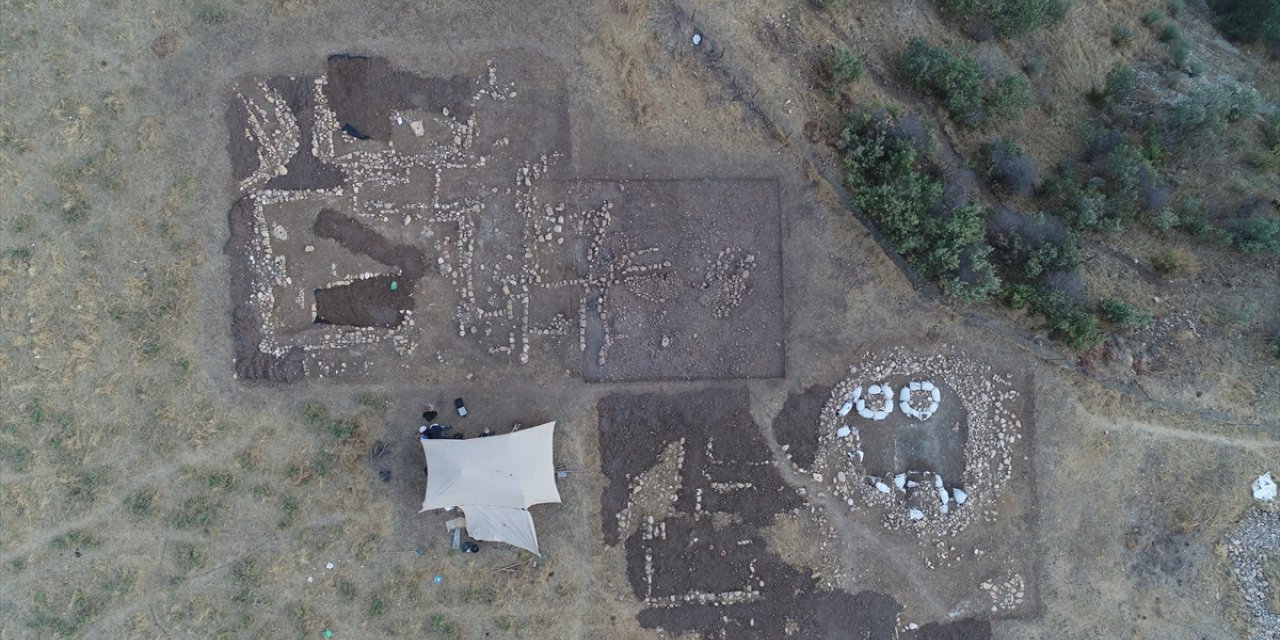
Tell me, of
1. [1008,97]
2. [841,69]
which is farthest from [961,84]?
[841,69]

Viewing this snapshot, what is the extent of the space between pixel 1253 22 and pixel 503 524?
18749 mm

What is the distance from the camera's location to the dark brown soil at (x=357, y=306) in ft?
38.0

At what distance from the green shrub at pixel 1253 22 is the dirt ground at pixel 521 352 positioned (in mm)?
7188

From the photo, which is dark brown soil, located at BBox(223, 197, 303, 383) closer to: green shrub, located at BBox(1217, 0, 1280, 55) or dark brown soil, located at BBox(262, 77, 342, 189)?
dark brown soil, located at BBox(262, 77, 342, 189)

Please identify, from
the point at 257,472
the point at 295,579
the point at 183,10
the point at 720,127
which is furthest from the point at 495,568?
the point at 183,10

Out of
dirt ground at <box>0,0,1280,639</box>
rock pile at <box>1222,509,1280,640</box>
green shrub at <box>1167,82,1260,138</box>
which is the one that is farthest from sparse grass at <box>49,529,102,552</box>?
green shrub at <box>1167,82,1260,138</box>

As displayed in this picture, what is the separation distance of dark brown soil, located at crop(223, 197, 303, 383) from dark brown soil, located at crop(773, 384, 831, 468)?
862 centimetres

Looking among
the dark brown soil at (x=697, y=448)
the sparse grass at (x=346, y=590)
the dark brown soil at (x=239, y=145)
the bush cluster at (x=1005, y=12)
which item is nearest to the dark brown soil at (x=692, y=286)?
the dark brown soil at (x=697, y=448)

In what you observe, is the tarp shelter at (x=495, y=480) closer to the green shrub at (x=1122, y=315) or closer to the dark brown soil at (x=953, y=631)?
the dark brown soil at (x=953, y=631)

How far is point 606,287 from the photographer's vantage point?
1168cm

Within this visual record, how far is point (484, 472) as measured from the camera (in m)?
10.8

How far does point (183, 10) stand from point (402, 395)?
7.90m

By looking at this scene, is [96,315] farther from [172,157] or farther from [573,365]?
[573,365]

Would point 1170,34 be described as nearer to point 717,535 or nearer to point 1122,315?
point 1122,315
